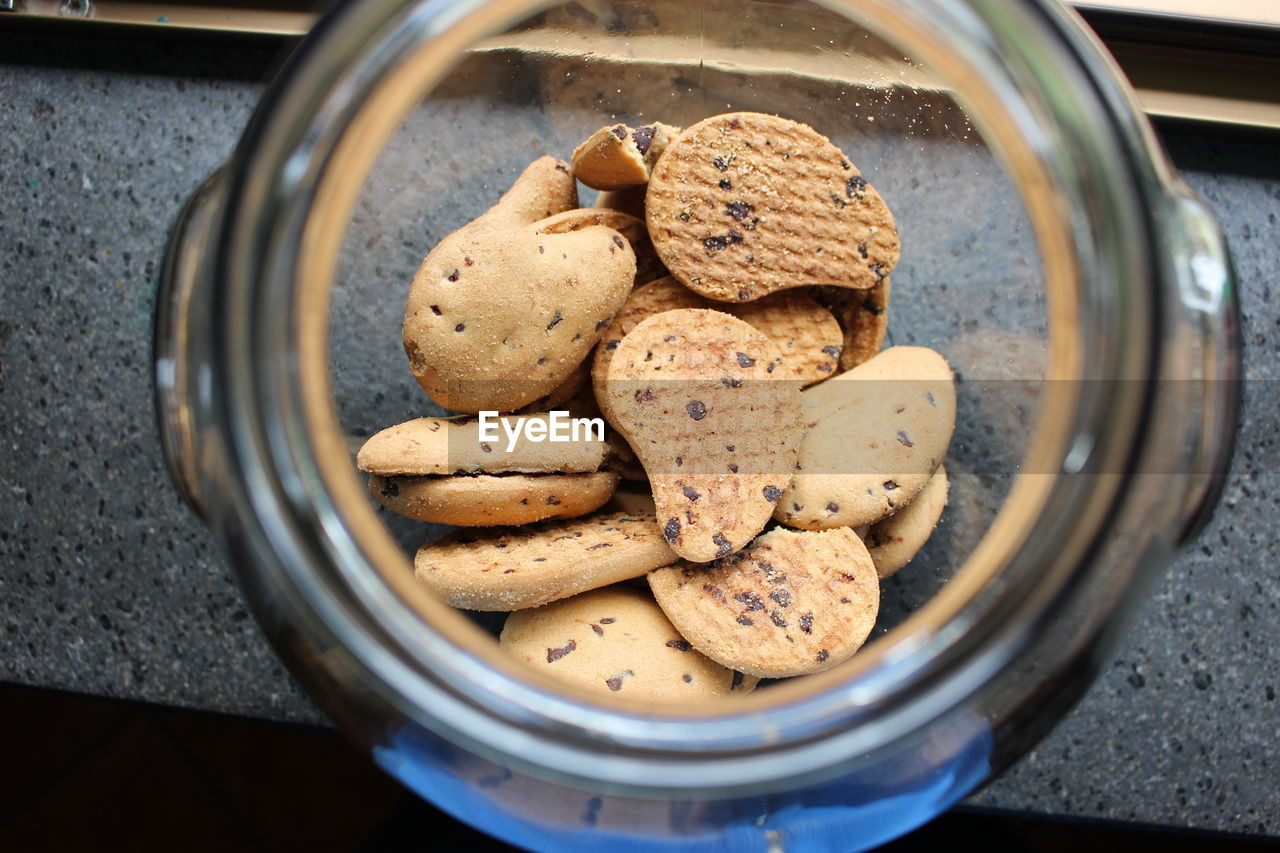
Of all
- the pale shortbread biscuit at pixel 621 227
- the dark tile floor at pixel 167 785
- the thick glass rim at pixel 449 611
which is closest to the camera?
the thick glass rim at pixel 449 611

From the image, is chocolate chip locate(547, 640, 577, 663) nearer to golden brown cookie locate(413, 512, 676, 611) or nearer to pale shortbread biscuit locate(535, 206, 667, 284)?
golden brown cookie locate(413, 512, 676, 611)

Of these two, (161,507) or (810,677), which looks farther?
(161,507)

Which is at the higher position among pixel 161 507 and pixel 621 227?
pixel 621 227

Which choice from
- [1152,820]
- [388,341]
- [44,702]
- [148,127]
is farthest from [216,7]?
[1152,820]

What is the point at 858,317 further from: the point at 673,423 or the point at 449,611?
the point at 449,611

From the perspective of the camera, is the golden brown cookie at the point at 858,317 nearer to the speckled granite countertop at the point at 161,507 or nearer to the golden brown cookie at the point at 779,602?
the golden brown cookie at the point at 779,602

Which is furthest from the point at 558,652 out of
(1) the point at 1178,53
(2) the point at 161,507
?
(1) the point at 1178,53

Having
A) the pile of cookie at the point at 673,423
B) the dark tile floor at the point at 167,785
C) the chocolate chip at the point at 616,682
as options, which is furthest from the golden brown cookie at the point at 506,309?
the dark tile floor at the point at 167,785
